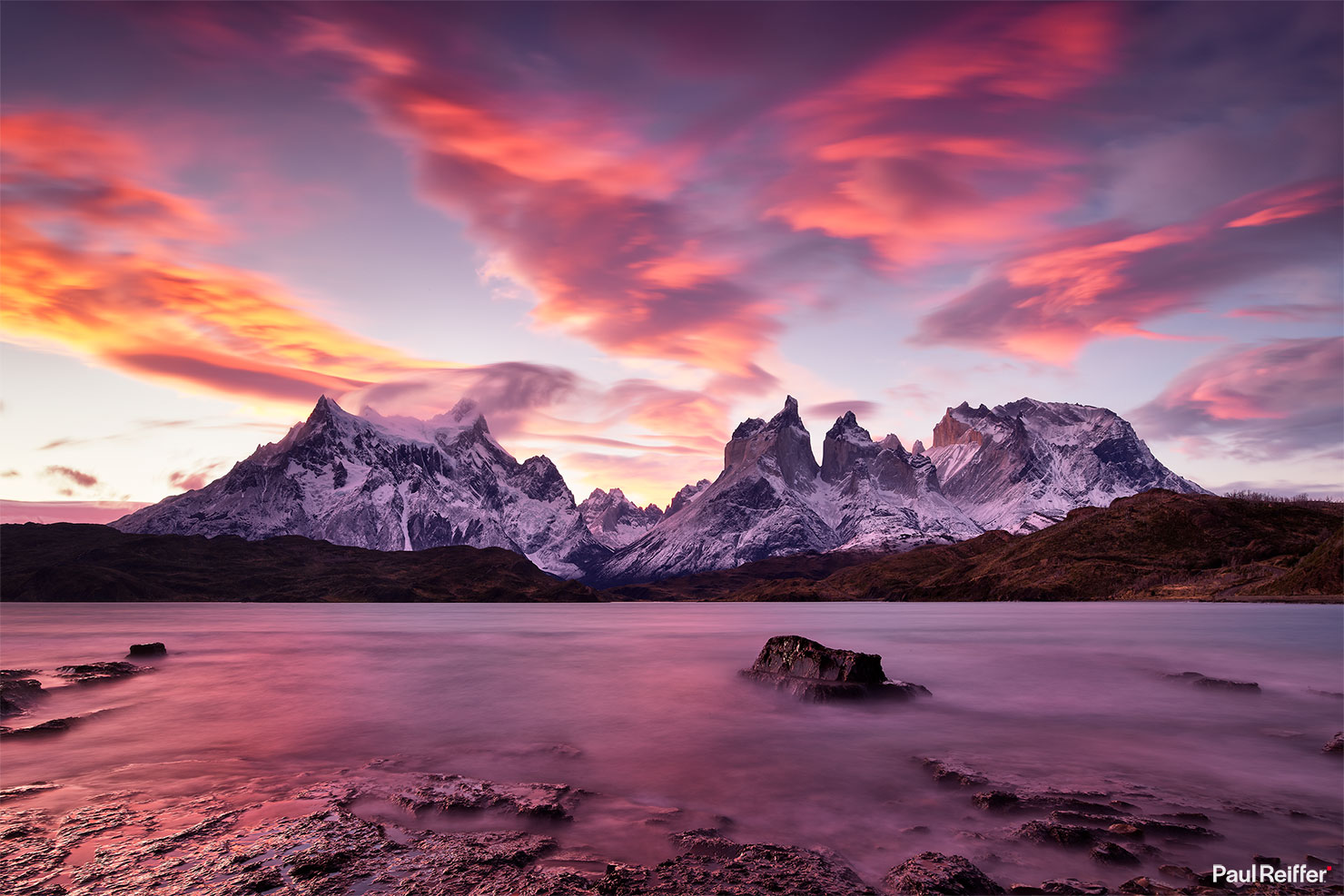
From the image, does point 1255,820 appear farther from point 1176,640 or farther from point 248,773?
point 1176,640

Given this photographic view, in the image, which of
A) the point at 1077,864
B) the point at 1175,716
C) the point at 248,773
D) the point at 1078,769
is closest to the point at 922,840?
the point at 1077,864

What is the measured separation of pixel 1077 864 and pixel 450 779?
14.9 metres

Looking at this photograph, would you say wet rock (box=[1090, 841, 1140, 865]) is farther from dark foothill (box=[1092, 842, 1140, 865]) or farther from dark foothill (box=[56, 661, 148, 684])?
dark foothill (box=[56, 661, 148, 684])

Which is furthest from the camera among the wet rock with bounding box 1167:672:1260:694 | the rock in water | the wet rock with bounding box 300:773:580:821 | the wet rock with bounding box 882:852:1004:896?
the wet rock with bounding box 1167:672:1260:694

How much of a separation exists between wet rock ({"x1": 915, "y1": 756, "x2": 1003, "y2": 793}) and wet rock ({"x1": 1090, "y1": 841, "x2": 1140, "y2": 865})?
5.01 meters

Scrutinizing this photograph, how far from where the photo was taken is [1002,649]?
64438 mm

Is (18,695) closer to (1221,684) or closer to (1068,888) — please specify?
(1068,888)

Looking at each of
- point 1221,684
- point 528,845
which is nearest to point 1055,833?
point 528,845

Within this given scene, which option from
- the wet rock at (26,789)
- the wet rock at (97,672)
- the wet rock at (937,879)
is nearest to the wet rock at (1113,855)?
the wet rock at (937,879)

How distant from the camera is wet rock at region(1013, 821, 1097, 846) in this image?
1401 centimetres

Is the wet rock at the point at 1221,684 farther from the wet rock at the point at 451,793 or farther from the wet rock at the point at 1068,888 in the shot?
the wet rock at the point at 451,793

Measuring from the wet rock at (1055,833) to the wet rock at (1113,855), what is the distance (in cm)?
45

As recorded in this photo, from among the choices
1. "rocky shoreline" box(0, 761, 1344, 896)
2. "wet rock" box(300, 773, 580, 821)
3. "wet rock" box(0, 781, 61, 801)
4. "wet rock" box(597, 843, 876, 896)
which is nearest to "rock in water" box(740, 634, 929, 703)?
"rocky shoreline" box(0, 761, 1344, 896)

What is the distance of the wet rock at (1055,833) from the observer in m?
14.0
